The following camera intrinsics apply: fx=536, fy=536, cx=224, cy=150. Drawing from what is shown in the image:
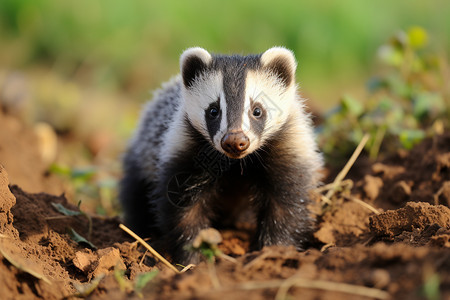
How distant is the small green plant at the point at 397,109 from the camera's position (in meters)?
5.67

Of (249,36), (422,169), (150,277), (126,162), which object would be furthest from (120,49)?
(150,277)

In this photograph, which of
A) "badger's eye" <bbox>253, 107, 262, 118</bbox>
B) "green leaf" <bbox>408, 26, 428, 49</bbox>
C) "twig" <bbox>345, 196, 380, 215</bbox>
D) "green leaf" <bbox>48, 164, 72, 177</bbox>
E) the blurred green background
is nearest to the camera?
"badger's eye" <bbox>253, 107, 262, 118</bbox>

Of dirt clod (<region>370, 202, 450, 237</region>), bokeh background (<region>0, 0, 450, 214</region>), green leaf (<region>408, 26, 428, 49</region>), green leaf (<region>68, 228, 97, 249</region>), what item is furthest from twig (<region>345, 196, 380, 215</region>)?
bokeh background (<region>0, 0, 450, 214</region>)

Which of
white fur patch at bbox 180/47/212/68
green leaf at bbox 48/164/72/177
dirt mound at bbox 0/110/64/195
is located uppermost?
white fur patch at bbox 180/47/212/68

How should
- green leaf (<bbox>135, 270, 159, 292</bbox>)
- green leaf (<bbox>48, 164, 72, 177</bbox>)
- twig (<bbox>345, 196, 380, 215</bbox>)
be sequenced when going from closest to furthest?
green leaf (<bbox>135, 270, 159, 292</bbox>) < twig (<bbox>345, 196, 380, 215</bbox>) < green leaf (<bbox>48, 164, 72, 177</bbox>)

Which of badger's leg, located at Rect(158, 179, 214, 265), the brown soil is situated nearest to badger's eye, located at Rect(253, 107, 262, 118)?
badger's leg, located at Rect(158, 179, 214, 265)

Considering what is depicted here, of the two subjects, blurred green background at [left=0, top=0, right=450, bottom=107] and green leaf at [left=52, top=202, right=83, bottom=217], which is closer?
green leaf at [left=52, top=202, right=83, bottom=217]

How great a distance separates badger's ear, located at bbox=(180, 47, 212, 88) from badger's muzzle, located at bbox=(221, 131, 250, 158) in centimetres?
82

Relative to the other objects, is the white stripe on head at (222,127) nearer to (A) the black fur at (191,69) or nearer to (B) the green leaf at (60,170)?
(A) the black fur at (191,69)

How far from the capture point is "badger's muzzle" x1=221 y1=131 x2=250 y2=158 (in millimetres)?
3555

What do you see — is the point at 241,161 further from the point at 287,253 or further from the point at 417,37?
the point at 417,37

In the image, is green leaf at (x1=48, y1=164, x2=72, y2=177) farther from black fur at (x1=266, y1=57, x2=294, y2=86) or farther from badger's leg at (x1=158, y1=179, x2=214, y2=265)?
black fur at (x1=266, y1=57, x2=294, y2=86)

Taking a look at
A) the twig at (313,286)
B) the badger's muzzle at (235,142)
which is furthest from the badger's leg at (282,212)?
the twig at (313,286)

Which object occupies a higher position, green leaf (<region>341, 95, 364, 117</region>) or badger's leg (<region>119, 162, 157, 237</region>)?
green leaf (<region>341, 95, 364, 117</region>)
